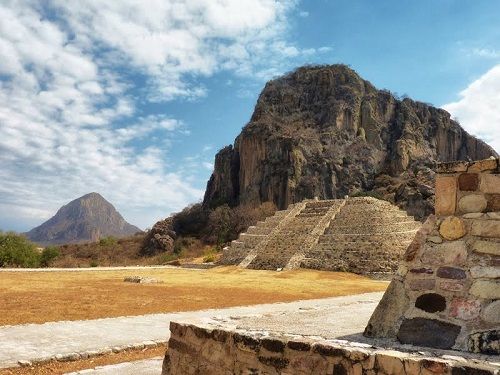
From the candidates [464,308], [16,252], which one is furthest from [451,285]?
[16,252]

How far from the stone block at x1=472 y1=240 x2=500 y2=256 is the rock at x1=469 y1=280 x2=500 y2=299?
28cm

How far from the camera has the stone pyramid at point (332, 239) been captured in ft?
91.1

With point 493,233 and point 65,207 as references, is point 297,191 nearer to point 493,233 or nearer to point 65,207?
point 493,233

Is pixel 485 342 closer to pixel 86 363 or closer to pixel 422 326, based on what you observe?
pixel 422 326

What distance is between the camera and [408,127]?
78.0 metres

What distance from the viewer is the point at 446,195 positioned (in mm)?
4387

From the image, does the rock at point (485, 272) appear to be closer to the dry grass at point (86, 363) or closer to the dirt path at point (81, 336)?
the dirt path at point (81, 336)

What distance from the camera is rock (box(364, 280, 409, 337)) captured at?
420 cm

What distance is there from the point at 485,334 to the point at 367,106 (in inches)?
3074

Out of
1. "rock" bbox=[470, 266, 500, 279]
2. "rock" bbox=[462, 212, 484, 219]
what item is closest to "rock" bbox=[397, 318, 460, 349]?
"rock" bbox=[470, 266, 500, 279]

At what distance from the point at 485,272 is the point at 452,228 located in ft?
1.63

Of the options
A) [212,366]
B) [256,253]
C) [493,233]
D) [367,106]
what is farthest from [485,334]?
[367,106]

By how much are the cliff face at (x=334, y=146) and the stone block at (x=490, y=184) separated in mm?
53693

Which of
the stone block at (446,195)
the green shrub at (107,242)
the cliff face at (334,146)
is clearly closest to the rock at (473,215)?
the stone block at (446,195)
